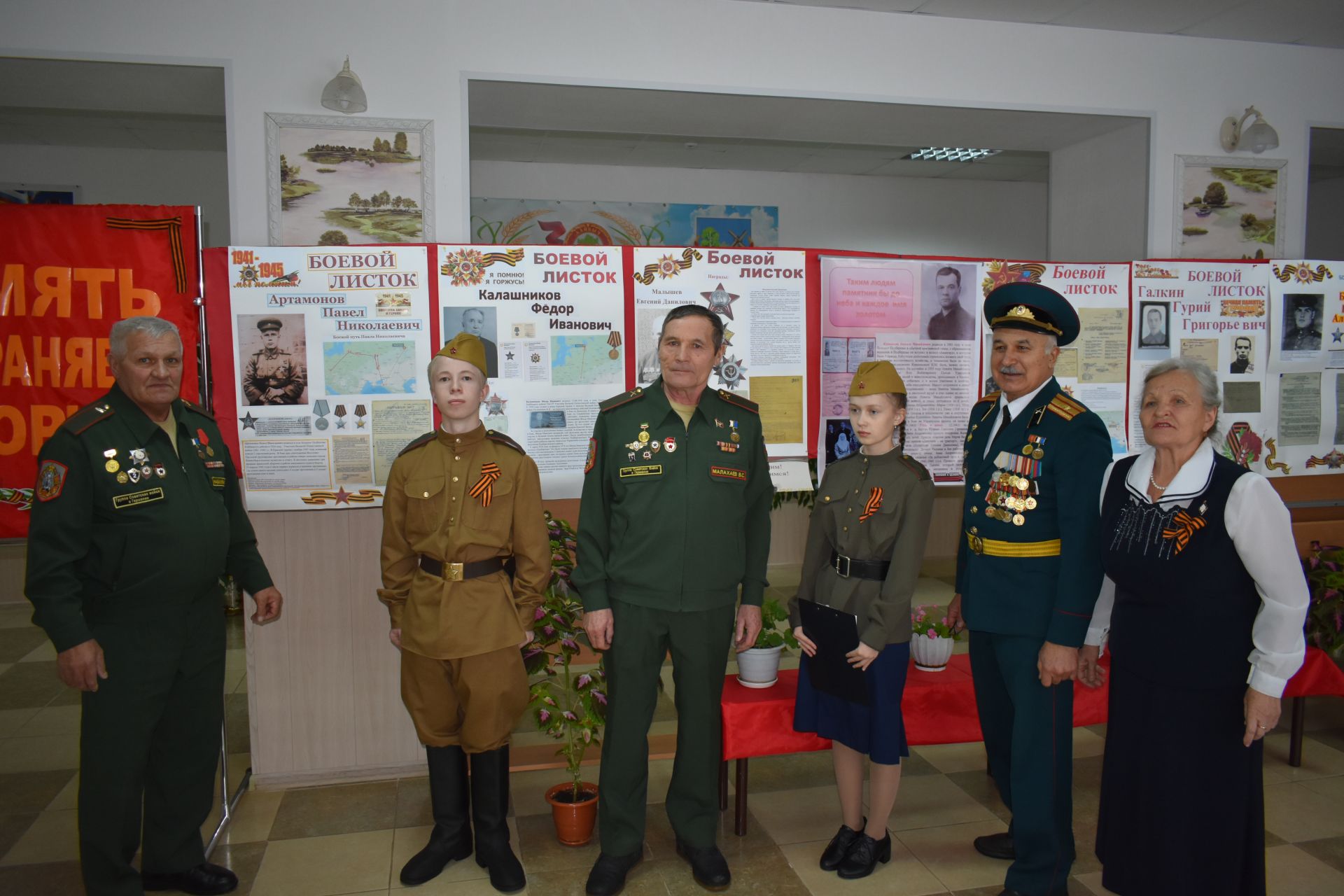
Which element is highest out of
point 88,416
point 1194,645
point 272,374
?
point 272,374

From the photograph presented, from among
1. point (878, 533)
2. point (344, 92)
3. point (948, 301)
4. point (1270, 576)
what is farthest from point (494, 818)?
point (948, 301)

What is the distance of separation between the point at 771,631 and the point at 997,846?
101 cm

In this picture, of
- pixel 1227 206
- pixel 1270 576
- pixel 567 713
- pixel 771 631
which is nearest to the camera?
pixel 1270 576

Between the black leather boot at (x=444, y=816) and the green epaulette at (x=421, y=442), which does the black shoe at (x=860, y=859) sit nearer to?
the black leather boot at (x=444, y=816)

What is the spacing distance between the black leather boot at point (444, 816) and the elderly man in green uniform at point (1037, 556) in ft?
5.36

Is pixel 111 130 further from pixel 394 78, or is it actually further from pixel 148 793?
pixel 148 793

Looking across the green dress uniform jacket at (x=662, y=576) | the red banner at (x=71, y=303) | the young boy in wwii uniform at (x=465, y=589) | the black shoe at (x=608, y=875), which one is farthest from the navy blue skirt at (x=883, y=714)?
the red banner at (x=71, y=303)

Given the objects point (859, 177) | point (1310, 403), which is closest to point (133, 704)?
point (1310, 403)

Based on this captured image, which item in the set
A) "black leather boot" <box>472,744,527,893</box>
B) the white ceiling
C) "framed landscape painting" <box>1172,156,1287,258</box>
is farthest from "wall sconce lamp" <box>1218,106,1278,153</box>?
"black leather boot" <box>472,744,527,893</box>

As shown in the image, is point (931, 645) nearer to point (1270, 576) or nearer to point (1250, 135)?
point (1270, 576)

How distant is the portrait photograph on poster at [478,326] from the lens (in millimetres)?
3395

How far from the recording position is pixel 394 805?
3.34 meters

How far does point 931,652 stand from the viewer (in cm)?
330

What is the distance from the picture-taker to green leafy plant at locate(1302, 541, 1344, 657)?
3809mm
